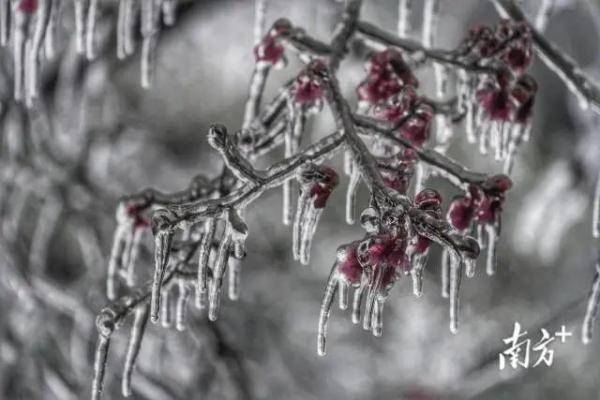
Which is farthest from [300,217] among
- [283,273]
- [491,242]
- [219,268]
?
[283,273]

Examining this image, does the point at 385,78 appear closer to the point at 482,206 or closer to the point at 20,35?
the point at 482,206

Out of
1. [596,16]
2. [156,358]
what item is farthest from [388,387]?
[596,16]

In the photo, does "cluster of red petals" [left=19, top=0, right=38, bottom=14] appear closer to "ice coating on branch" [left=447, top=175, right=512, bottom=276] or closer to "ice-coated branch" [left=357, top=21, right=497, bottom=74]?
"ice-coated branch" [left=357, top=21, right=497, bottom=74]

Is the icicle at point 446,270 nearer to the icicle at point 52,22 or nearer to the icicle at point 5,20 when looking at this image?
the icicle at point 52,22

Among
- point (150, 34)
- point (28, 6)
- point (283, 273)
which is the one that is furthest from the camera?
point (283, 273)

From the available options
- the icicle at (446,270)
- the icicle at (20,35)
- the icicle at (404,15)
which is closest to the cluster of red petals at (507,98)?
the icicle at (446,270)

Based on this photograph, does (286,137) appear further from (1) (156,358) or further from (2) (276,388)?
(2) (276,388)
